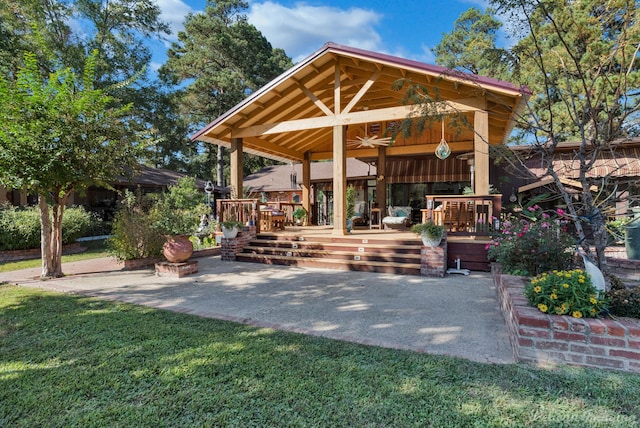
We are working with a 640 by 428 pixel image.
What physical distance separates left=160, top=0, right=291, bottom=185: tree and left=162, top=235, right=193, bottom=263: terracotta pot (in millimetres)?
19633

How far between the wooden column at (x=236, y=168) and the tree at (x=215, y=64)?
15.6 m

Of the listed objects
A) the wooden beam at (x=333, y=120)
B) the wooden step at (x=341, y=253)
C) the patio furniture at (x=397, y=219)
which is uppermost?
the wooden beam at (x=333, y=120)

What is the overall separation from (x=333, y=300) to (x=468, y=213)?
584cm

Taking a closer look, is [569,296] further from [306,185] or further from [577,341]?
[306,185]

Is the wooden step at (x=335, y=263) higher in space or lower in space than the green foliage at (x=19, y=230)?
lower

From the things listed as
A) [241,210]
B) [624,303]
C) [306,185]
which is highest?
[306,185]

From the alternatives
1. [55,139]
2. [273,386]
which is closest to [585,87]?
[273,386]

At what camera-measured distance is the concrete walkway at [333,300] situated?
3.70 meters

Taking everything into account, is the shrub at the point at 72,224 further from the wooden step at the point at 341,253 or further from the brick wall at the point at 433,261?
the brick wall at the point at 433,261

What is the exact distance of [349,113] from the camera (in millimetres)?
8984

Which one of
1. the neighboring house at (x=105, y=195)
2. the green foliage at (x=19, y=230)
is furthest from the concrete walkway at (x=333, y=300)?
the neighboring house at (x=105, y=195)

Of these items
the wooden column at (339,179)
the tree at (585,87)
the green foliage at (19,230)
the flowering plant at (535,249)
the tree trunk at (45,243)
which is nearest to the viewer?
the tree at (585,87)

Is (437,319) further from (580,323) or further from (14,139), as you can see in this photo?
(14,139)

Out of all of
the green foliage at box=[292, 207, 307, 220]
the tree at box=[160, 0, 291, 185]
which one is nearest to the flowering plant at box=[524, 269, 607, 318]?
the green foliage at box=[292, 207, 307, 220]
